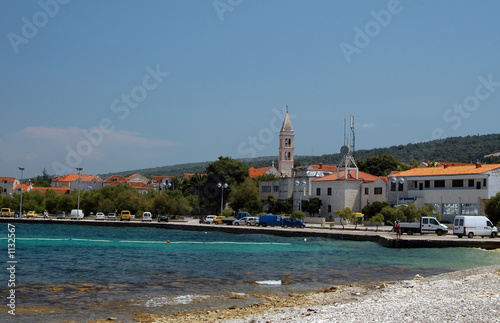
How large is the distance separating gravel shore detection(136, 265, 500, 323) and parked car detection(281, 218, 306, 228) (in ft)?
149

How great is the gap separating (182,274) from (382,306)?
44.5 feet

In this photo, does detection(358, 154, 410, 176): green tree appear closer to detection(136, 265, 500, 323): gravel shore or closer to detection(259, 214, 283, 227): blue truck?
detection(259, 214, 283, 227): blue truck

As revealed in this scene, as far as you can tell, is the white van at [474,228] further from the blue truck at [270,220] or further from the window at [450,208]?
the blue truck at [270,220]

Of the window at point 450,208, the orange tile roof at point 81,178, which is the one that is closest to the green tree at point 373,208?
the window at point 450,208

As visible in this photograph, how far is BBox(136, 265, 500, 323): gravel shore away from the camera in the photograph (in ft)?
44.8

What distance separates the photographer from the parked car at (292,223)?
67.6m

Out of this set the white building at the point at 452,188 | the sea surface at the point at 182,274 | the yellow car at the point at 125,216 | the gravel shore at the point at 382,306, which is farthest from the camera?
the yellow car at the point at 125,216

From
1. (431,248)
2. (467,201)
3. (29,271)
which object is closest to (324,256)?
(431,248)

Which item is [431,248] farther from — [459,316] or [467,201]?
[459,316]

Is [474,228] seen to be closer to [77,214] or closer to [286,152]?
[77,214]

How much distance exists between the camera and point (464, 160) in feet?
582

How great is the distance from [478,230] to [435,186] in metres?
22.3

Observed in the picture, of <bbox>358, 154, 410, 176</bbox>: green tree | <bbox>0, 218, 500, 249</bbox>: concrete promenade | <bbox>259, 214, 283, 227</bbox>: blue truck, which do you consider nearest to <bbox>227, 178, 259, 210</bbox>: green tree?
<bbox>0, 218, 500, 249</bbox>: concrete promenade

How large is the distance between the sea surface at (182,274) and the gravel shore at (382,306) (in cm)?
153
